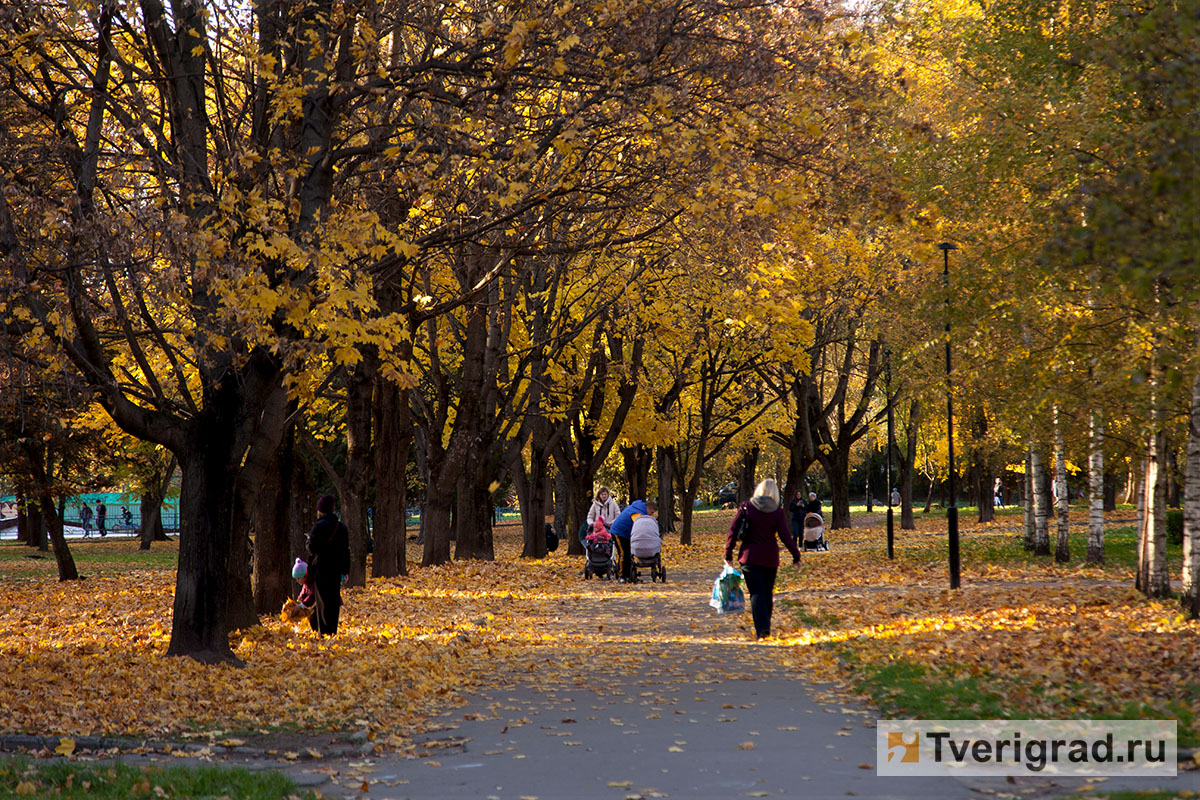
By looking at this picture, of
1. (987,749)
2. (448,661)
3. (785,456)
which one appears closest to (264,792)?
(987,749)

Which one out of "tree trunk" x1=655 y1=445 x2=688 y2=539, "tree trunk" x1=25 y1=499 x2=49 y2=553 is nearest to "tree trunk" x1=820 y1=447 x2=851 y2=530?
"tree trunk" x1=655 y1=445 x2=688 y2=539

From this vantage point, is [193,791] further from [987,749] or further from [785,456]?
[785,456]

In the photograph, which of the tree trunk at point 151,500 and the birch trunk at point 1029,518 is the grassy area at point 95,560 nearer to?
the tree trunk at point 151,500

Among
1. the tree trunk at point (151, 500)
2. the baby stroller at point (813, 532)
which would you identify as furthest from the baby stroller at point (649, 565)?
the tree trunk at point (151, 500)

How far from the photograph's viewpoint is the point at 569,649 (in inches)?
526

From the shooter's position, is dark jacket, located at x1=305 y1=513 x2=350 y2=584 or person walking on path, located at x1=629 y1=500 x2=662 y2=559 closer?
dark jacket, located at x1=305 y1=513 x2=350 y2=584

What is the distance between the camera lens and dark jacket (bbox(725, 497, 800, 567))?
13.5 metres

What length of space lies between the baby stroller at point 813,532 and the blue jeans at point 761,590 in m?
18.7

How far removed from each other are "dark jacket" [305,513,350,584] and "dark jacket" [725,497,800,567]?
461 centimetres

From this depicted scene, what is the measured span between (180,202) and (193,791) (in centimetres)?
612

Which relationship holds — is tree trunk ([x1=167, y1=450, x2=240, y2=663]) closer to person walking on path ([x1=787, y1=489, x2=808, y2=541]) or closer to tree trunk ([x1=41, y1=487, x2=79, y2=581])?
tree trunk ([x1=41, y1=487, x2=79, y2=581])

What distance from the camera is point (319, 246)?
11.5 meters

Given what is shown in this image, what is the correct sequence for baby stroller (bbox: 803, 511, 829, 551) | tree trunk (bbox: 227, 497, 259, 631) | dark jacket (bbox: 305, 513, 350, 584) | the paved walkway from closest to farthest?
the paved walkway
tree trunk (bbox: 227, 497, 259, 631)
dark jacket (bbox: 305, 513, 350, 584)
baby stroller (bbox: 803, 511, 829, 551)

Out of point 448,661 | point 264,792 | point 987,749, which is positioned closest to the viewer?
point 264,792
